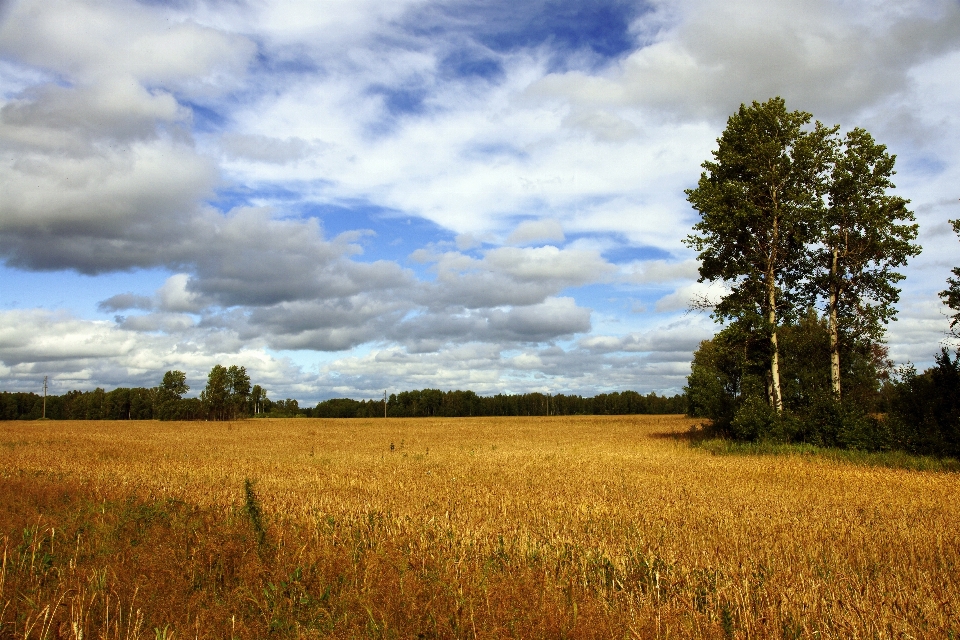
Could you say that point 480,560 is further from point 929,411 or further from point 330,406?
point 330,406

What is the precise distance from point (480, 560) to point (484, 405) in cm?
16552

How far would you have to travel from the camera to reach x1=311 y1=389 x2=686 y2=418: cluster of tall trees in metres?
162

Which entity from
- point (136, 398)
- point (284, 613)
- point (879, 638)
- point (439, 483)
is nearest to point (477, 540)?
point (284, 613)

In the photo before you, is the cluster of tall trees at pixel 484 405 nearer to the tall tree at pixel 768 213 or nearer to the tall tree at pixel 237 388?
the tall tree at pixel 237 388

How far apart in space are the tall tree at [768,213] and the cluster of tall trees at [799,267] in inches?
2.1

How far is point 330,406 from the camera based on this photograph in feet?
533

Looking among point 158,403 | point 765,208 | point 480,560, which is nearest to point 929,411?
point 765,208

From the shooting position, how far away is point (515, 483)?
16.8m

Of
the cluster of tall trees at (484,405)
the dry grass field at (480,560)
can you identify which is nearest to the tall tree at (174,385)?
the cluster of tall trees at (484,405)

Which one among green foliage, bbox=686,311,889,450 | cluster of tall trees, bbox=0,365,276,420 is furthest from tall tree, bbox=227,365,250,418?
green foliage, bbox=686,311,889,450

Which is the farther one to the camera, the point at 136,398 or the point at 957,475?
the point at 136,398

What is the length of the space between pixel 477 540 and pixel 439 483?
286 inches

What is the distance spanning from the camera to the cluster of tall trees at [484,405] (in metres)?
162

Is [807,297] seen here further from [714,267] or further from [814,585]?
[814,585]
